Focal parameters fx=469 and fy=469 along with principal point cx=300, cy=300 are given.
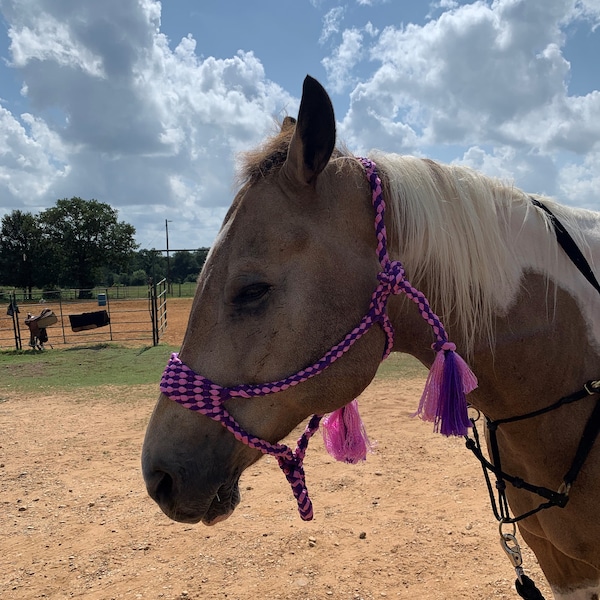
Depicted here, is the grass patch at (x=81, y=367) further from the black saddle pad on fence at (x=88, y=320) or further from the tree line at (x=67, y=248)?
the tree line at (x=67, y=248)

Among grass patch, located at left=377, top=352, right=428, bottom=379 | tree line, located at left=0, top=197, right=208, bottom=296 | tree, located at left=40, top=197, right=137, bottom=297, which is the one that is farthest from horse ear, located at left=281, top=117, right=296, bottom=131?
tree, located at left=40, top=197, right=137, bottom=297

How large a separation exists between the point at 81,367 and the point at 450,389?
518 inches

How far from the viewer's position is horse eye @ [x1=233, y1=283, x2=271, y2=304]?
5.43 ft

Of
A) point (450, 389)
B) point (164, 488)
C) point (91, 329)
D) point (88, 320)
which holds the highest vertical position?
point (450, 389)

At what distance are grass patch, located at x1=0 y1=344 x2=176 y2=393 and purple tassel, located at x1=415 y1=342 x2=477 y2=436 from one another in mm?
10089

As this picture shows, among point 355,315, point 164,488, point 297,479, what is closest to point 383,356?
point 355,315

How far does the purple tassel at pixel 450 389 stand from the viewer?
63.7 inches

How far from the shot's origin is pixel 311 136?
1615 millimetres

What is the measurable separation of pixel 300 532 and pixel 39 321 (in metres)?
14.2

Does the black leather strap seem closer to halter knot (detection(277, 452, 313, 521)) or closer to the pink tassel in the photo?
the pink tassel

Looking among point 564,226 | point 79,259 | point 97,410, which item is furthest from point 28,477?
point 79,259

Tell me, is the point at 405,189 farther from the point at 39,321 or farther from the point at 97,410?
the point at 39,321

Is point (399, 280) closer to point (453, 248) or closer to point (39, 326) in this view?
point (453, 248)

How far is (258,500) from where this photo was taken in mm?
5109
